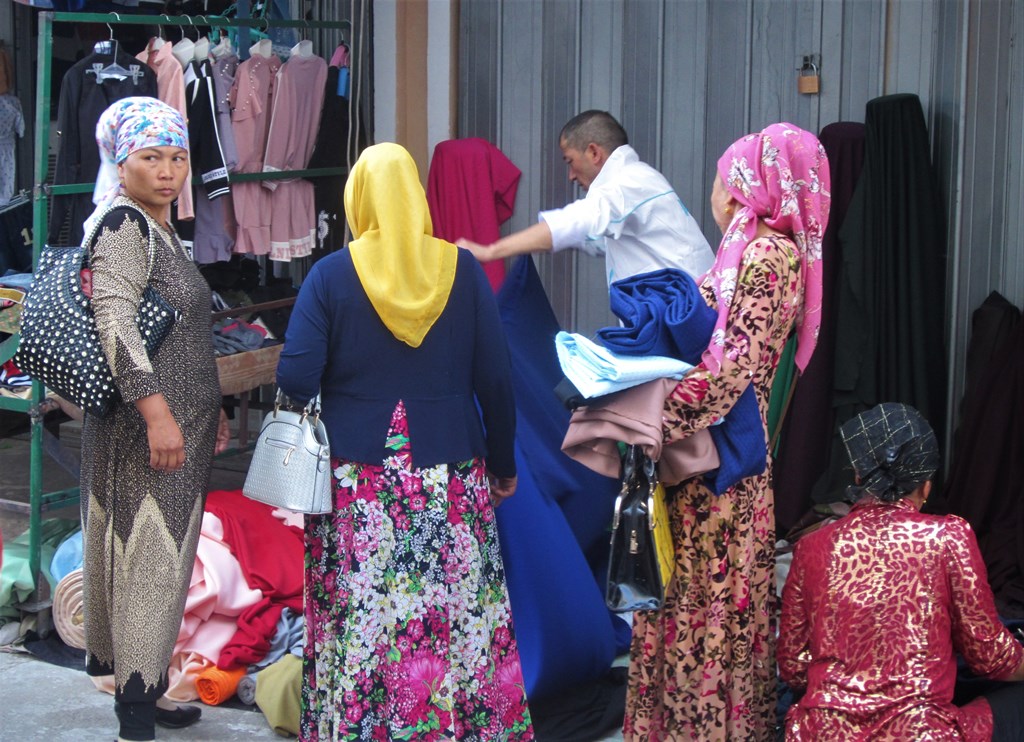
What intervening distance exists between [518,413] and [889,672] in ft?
5.79

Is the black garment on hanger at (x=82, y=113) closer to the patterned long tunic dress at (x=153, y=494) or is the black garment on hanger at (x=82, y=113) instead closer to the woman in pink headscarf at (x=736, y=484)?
the patterned long tunic dress at (x=153, y=494)

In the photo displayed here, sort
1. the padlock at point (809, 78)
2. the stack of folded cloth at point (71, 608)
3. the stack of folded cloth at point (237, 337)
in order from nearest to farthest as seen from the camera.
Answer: the stack of folded cloth at point (71, 608) < the padlock at point (809, 78) < the stack of folded cloth at point (237, 337)

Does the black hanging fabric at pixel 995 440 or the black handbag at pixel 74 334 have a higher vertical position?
the black handbag at pixel 74 334

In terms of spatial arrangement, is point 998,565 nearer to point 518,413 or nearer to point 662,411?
point 518,413

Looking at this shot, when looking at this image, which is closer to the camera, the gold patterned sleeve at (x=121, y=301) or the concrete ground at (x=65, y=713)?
the gold patterned sleeve at (x=121, y=301)

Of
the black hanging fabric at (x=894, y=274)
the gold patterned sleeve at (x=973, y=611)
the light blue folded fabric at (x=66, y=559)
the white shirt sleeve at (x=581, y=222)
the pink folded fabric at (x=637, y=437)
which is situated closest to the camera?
the gold patterned sleeve at (x=973, y=611)

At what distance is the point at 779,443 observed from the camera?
5.25m

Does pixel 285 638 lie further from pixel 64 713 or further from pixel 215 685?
pixel 64 713

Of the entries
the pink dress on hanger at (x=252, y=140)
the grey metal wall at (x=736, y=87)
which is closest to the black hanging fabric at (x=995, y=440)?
the grey metal wall at (x=736, y=87)

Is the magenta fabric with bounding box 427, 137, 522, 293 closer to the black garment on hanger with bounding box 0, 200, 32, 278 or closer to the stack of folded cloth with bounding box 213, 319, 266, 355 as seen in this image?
the stack of folded cloth with bounding box 213, 319, 266, 355

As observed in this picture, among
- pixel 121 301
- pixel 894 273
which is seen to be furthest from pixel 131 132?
pixel 894 273

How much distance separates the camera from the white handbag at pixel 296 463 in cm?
315

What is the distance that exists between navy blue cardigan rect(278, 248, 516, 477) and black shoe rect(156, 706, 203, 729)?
4.07 feet

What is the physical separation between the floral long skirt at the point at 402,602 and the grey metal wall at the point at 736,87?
7.89ft
